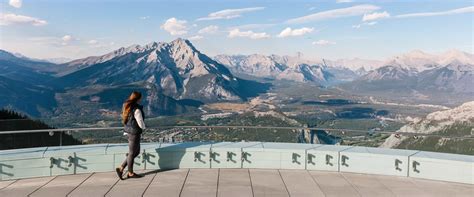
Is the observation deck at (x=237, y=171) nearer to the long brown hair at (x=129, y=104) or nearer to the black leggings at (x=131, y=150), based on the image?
the black leggings at (x=131, y=150)

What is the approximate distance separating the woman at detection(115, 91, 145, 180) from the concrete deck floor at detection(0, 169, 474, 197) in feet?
1.48

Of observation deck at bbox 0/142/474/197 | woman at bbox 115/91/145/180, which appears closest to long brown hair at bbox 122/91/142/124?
woman at bbox 115/91/145/180

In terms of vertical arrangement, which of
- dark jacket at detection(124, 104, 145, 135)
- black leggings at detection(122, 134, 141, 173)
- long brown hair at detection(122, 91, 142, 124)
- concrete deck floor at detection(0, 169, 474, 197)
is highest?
long brown hair at detection(122, 91, 142, 124)

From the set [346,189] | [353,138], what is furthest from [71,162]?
[353,138]

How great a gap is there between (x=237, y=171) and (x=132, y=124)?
3.14m

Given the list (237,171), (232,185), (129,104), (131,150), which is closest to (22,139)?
(131,150)

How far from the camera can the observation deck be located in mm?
10484

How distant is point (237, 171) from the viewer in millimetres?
12453

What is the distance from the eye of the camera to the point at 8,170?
36.7 ft

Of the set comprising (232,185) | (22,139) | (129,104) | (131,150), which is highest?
(129,104)

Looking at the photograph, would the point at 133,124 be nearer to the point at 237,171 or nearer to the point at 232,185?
the point at 232,185

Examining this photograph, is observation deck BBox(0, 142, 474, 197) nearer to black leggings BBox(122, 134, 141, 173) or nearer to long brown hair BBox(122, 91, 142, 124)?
black leggings BBox(122, 134, 141, 173)

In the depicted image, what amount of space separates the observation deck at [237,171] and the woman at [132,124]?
18.3 inches

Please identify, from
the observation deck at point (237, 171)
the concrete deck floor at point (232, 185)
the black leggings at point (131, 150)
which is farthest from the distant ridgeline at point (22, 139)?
the black leggings at point (131, 150)
